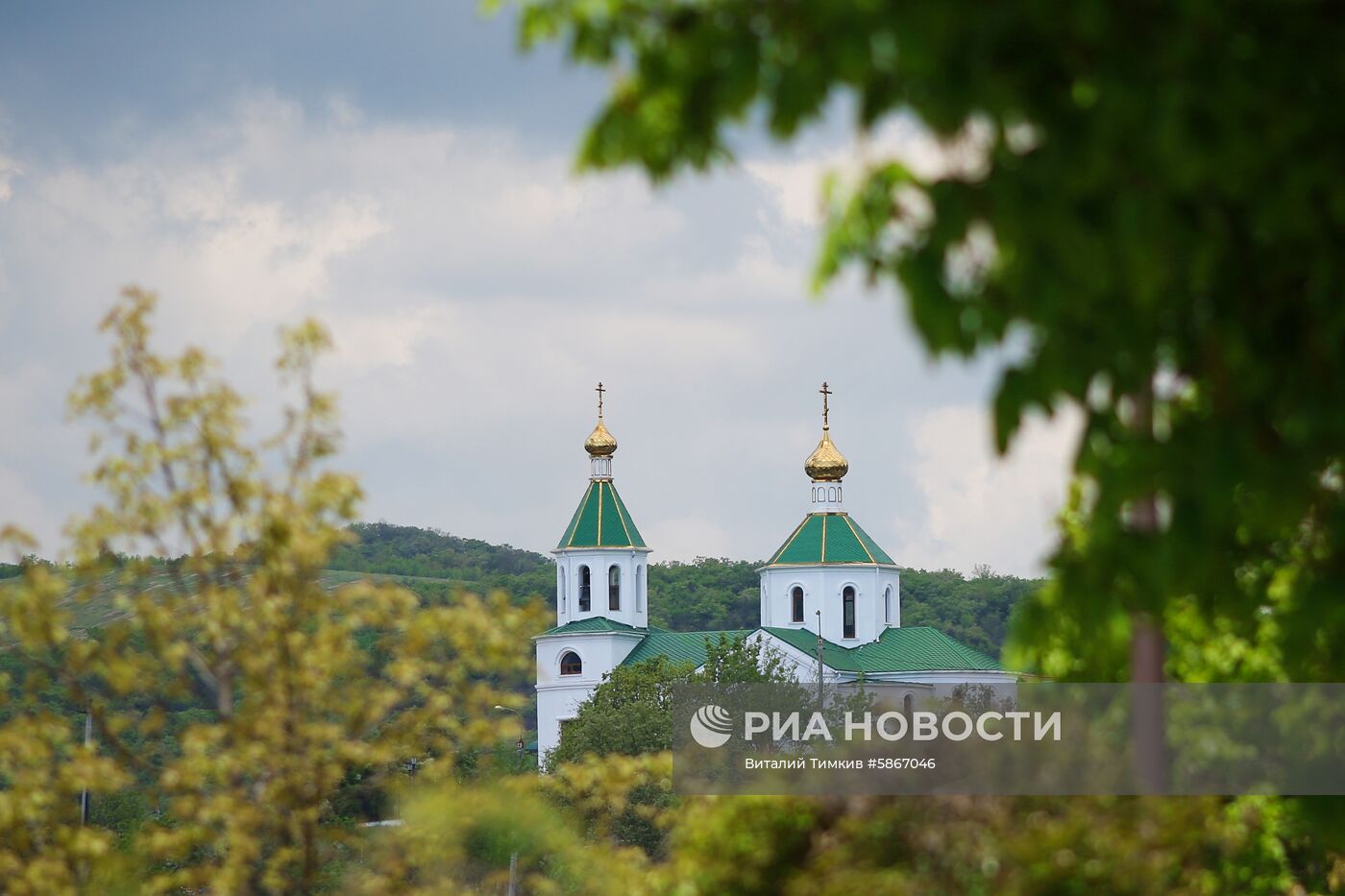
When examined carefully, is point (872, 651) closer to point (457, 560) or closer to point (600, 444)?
point (600, 444)

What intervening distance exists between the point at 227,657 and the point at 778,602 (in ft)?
174

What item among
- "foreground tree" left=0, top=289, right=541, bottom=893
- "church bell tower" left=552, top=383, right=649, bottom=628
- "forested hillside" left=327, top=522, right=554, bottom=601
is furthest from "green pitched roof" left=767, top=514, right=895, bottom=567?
"foreground tree" left=0, top=289, right=541, bottom=893

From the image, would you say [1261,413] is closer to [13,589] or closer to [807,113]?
[807,113]

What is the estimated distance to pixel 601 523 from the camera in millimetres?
59688

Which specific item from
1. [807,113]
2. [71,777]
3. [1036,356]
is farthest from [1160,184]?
[71,777]

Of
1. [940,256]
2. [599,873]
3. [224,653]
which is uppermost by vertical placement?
[940,256]

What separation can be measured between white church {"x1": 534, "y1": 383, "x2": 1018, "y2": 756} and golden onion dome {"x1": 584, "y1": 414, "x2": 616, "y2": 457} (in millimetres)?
37

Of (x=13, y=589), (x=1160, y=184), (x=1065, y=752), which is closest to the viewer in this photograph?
(x=1160, y=184)

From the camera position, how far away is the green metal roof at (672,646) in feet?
184

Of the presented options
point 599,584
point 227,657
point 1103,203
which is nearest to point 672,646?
point 599,584

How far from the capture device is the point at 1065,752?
480cm

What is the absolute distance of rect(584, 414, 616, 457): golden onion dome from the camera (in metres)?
59.5

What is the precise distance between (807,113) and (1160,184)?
2.25 ft

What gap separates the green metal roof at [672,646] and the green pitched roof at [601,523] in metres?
3.74
